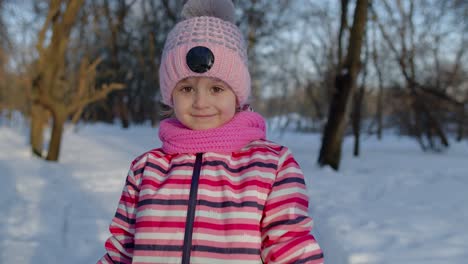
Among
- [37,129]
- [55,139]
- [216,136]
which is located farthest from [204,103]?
[37,129]

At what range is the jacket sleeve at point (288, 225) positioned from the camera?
1.17 meters

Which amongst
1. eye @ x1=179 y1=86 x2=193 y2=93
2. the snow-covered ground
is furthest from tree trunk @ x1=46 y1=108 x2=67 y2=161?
eye @ x1=179 y1=86 x2=193 y2=93

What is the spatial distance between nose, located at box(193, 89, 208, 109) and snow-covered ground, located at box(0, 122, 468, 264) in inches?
62.6

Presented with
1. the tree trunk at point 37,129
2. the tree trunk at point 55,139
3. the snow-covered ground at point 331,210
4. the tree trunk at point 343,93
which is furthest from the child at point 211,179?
the tree trunk at point 37,129

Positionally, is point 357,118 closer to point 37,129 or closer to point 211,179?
point 37,129

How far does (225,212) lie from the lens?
4.04 feet

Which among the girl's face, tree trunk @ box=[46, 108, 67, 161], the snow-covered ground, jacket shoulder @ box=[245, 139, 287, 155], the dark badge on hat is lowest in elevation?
the snow-covered ground

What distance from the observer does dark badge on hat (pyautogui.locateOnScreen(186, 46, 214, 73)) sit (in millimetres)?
1297

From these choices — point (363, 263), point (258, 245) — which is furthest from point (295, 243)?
point (363, 263)

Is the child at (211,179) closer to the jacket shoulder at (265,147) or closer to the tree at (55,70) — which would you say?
the jacket shoulder at (265,147)

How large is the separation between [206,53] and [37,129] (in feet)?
20.2

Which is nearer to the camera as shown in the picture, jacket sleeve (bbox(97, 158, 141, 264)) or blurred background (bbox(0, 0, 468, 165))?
jacket sleeve (bbox(97, 158, 141, 264))

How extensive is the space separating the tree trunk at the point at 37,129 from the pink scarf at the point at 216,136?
5720mm

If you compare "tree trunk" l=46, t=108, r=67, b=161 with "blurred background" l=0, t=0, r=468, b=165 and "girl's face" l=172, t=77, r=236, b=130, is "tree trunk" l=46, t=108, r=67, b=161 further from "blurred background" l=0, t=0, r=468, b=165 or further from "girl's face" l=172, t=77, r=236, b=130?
"girl's face" l=172, t=77, r=236, b=130
